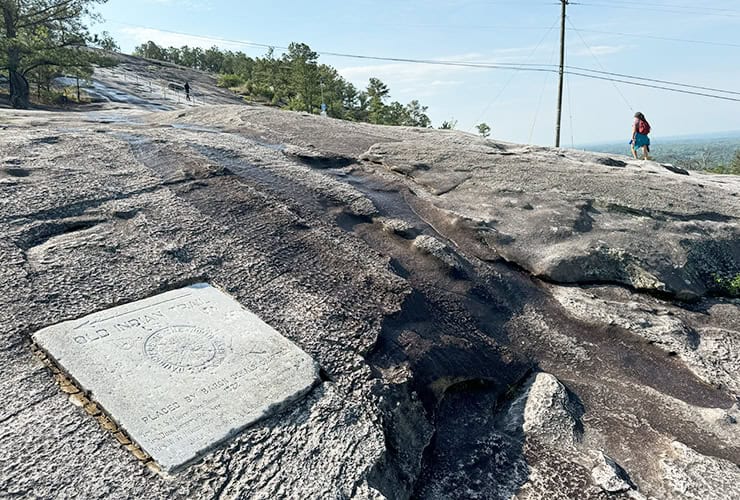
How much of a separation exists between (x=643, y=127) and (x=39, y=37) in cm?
2610

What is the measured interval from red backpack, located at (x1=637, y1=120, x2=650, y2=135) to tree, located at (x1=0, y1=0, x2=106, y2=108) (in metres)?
24.4

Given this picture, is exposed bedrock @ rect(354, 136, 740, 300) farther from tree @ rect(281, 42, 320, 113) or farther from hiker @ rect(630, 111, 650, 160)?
tree @ rect(281, 42, 320, 113)

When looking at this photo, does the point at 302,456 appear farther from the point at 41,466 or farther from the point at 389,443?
the point at 41,466

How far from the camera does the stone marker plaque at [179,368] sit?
2791 mm

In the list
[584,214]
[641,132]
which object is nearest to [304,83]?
[641,132]

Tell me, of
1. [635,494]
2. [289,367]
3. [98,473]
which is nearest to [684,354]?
[635,494]

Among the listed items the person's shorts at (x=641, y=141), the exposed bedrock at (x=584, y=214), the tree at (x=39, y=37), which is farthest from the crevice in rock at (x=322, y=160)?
the tree at (x=39, y=37)

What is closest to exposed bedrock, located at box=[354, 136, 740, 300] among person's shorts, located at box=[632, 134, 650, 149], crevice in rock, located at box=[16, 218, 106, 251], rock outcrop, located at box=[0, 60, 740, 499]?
rock outcrop, located at box=[0, 60, 740, 499]

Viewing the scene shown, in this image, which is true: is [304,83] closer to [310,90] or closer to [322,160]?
[310,90]

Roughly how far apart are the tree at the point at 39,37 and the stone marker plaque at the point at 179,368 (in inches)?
973

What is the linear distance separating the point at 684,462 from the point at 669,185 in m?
5.57

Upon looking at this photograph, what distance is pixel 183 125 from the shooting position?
376 inches

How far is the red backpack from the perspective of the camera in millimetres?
12188

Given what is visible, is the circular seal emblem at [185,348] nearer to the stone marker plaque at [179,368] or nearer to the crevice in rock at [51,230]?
the stone marker plaque at [179,368]
